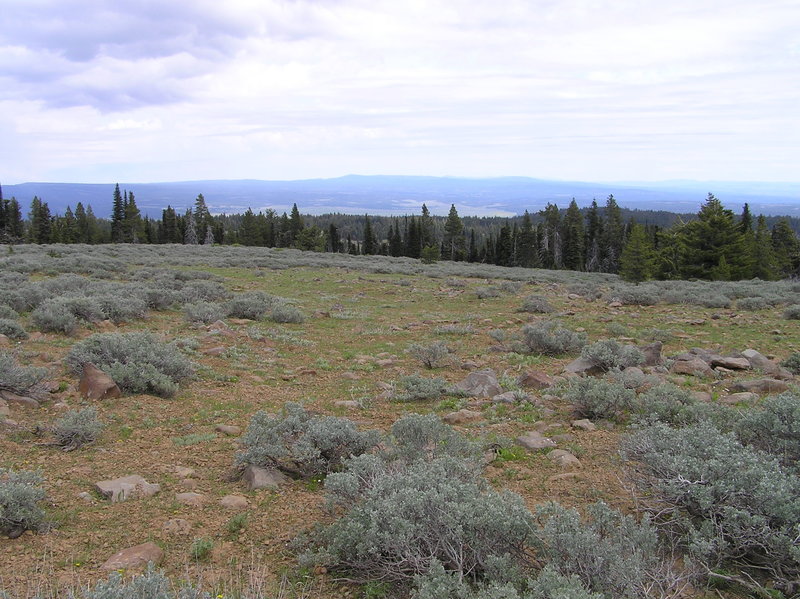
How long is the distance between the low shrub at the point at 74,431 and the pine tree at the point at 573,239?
71496 mm

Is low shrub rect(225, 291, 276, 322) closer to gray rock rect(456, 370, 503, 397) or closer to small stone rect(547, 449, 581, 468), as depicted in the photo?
gray rock rect(456, 370, 503, 397)

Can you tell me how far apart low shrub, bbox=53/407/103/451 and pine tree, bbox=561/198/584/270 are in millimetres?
71496

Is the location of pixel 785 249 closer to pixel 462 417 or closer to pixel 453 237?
pixel 453 237

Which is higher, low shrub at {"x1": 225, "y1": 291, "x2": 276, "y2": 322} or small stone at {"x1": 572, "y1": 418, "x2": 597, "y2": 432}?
low shrub at {"x1": 225, "y1": 291, "x2": 276, "y2": 322}

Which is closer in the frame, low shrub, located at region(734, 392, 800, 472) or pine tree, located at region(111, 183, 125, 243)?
low shrub, located at region(734, 392, 800, 472)

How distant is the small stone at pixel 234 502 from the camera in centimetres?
460

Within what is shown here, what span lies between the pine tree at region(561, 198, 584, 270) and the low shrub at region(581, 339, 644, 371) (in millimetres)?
65876

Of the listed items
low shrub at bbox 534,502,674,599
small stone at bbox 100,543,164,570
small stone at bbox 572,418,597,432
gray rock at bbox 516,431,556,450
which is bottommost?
small stone at bbox 100,543,164,570

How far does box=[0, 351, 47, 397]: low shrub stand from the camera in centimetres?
660

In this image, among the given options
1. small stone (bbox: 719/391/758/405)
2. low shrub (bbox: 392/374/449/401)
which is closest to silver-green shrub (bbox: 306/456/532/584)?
low shrub (bbox: 392/374/449/401)

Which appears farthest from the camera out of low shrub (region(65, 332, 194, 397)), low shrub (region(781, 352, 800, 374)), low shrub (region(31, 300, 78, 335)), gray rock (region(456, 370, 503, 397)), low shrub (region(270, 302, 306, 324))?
low shrub (region(270, 302, 306, 324))

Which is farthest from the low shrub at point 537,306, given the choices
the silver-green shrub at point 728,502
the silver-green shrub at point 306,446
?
the silver-green shrub at point 728,502

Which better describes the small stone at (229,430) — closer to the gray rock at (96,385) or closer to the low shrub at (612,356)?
the gray rock at (96,385)

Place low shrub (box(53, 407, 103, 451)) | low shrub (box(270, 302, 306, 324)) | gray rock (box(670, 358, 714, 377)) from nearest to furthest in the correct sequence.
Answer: low shrub (box(53, 407, 103, 451)) → gray rock (box(670, 358, 714, 377)) → low shrub (box(270, 302, 306, 324))
